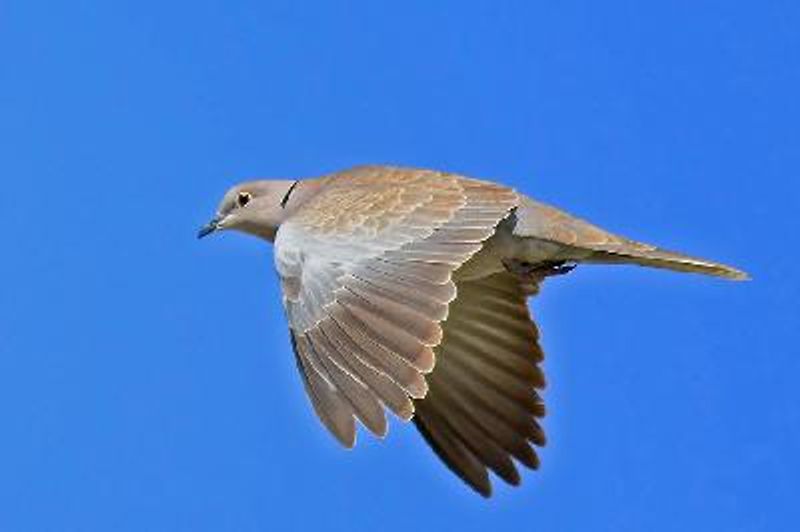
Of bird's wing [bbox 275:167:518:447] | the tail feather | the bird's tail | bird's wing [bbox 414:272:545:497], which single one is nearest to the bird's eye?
bird's wing [bbox 275:167:518:447]

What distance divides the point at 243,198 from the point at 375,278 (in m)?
2.84

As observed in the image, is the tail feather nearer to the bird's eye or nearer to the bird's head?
the bird's head

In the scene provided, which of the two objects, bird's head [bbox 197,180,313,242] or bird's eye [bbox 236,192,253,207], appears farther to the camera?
bird's eye [bbox 236,192,253,207]

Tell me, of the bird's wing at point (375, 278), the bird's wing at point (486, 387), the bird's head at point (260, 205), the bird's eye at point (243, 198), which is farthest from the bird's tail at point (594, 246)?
the bird's eye at point (243, 198)

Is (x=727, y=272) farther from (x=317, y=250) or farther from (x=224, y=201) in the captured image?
(x=224, y=201)

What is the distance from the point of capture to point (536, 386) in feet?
32.3

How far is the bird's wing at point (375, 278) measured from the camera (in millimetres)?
7375

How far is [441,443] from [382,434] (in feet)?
8.38

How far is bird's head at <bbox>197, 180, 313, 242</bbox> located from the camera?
1024 centimetres

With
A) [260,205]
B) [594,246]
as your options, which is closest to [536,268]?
[594,246]

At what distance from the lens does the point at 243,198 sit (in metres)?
10.7

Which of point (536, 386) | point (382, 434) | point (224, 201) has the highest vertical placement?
point (224, 201)

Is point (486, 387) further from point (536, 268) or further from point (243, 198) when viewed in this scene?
point (243, 198)

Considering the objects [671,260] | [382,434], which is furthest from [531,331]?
[382,434]
